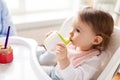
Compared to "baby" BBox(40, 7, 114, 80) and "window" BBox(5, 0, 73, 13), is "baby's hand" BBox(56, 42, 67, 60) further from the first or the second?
"window" BBox(5, 0, 73, 13)

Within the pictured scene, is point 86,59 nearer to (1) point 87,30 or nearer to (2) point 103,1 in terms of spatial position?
(1) point 87,30

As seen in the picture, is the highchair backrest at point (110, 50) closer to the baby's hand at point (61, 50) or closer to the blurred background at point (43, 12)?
the baby's hand at point (61, 50)

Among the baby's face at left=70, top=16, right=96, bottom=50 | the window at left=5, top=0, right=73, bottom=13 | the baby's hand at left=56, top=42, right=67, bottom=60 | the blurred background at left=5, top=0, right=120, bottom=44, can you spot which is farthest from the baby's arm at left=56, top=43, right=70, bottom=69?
the window at left=5, top=0, right=73, bottom=13

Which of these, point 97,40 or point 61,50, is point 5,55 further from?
point 97,40

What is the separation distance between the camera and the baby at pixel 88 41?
90cm

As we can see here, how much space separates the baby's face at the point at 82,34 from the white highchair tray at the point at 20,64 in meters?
0.20

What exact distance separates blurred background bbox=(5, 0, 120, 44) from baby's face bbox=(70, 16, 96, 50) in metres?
0.83

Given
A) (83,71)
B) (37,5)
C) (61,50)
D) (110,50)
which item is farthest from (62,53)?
(37,5)

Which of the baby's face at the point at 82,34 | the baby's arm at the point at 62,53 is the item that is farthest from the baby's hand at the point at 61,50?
the baby's face at the point at 82,34

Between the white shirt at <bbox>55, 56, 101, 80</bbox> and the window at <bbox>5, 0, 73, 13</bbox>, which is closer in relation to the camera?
the white shirt at <bbox>55, 56, 101, 80</bbox>

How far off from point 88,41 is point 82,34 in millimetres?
40

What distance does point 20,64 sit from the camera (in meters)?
0.95

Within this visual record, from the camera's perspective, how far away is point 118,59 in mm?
886

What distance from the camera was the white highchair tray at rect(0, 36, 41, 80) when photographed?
86 centimetres
